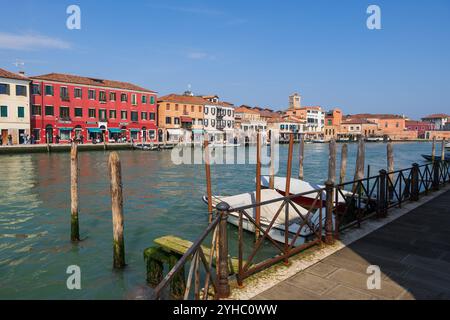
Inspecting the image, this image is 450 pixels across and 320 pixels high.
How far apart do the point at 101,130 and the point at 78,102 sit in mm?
5016

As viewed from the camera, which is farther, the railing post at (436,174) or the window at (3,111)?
the window at (3,111)

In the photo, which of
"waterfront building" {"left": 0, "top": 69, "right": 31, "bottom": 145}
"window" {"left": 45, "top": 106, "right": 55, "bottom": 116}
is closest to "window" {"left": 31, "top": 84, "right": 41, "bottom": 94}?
"waterfront building" {"left": 0, "top": 69, "right": 31, "bottom": 145}

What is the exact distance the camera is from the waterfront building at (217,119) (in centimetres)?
6407

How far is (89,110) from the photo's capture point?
152 ft

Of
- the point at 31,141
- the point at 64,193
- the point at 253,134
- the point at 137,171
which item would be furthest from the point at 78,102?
the point at 253,134

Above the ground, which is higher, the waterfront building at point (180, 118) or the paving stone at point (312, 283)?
the waterfront building at point (180, 118)

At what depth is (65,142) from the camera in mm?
44375

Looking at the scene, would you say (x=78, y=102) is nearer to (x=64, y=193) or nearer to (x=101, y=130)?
(x=101, y=130)

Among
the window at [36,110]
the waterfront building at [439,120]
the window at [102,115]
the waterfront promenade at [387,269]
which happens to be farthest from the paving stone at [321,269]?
the waterfront building at [439,120]

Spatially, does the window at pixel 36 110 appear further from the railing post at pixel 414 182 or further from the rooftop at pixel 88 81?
the railing post at pixel 414 182

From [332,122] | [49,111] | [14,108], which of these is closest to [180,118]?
[49,111]

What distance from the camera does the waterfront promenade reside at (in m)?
4.04

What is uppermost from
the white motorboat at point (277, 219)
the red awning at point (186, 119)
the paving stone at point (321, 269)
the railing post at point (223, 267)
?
the red awning at point (186, 119)
